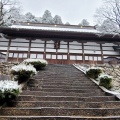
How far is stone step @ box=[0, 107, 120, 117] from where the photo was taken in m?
4.80

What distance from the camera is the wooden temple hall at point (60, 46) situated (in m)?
20.1

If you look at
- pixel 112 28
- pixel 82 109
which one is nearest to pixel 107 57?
pixel 112 28

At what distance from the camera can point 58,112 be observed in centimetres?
495

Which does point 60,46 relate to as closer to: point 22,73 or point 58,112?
point 22,73

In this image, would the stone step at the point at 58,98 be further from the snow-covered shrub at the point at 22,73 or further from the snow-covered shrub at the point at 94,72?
the snow-covered shrub at the point at 94,72

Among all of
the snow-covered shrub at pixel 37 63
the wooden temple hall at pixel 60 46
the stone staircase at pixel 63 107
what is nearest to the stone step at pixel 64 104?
the stone staircase at pixel 63 107

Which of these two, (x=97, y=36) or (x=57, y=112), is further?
(x=97, y=36)

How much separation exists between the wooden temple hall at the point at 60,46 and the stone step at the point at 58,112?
602 inches

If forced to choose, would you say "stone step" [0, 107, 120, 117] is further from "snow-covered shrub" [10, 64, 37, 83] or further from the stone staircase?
"snow-covered shrub" [10, 64, 37, 83]

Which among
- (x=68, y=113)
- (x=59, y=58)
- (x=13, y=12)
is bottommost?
(x=68, y=113)

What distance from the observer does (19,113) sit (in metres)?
4.80

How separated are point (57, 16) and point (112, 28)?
33.7 m

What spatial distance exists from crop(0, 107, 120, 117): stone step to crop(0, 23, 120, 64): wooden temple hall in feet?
50.2

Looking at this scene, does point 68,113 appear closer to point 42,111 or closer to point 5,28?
point 42,111
